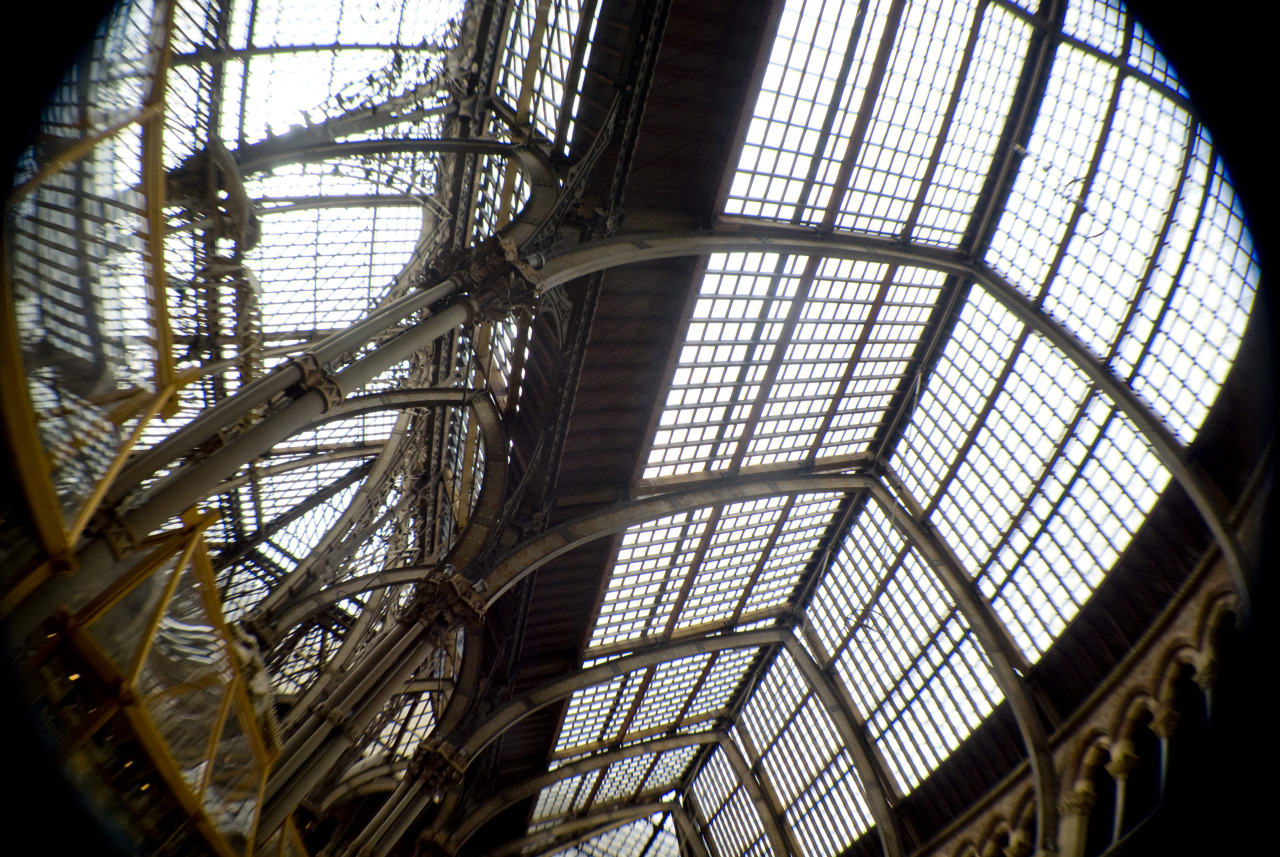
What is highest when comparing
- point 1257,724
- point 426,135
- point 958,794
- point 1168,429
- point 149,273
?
point 426,135

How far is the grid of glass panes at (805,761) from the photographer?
28.9m

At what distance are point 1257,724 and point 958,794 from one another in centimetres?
2323

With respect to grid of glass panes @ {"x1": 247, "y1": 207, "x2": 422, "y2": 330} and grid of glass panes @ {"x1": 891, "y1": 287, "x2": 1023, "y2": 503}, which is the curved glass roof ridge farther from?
grid of glass panes @ {"x1": 247, "y1": 207, "x2": 422, "y2": 330}

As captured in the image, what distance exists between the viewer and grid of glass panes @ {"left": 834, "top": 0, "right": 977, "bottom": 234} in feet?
52.2

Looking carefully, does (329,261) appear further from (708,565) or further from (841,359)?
(708,565)

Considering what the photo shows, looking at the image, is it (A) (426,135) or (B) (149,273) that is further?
(A) (426,135)

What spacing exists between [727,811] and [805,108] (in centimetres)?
3617

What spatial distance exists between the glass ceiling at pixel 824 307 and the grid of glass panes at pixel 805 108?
66 millimetres

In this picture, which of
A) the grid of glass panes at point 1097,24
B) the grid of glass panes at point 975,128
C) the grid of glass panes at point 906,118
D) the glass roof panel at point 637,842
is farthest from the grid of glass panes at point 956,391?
the glass roof panel at point 637,842

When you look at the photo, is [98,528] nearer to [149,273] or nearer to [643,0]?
[149,273]

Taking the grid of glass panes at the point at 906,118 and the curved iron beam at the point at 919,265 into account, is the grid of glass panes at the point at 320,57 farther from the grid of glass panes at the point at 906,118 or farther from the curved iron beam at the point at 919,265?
the grid of glass panes at the point at 906,118

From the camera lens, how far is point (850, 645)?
27.8 metres

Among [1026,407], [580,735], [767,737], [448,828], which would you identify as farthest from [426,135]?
[767,737]

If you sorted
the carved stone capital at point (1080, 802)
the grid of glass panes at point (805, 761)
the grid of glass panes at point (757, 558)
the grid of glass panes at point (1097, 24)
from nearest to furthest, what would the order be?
the grid of glass panes at point (1097, 24)
the carved stone capital at point (1080, 802)
the grid of glass panes at point (757, 558)
the grid of glass panes at point (805, 761)
